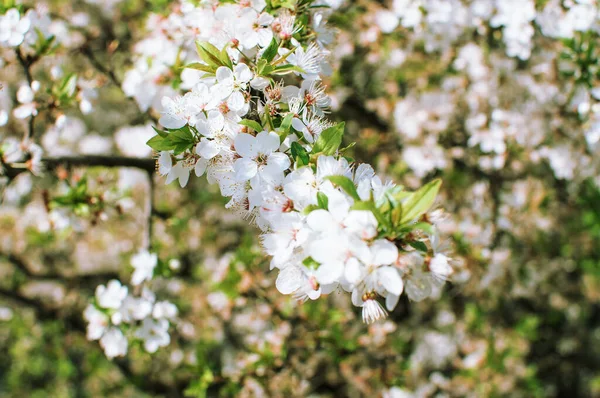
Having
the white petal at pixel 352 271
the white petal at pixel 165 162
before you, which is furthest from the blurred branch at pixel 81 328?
the white petal at pixel 352 271

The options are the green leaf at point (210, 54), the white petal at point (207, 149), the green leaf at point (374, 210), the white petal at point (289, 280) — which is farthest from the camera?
the green leaf at point (210, 54)

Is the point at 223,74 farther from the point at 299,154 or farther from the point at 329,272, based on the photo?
the point at 329,272

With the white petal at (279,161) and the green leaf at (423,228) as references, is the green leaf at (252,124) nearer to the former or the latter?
the white petal at (279,161)

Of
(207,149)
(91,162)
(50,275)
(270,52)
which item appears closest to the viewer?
(207,149)

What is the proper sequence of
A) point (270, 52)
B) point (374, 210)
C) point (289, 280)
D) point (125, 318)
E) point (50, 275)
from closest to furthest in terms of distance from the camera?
point (374, 210) → point (289, 280) → point (270, 52) → point (125, 318) → point (50, 275)

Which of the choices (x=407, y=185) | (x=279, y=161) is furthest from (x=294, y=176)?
(x=407, y=185)

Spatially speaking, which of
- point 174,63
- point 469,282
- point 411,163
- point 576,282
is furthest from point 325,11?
point 576,282
